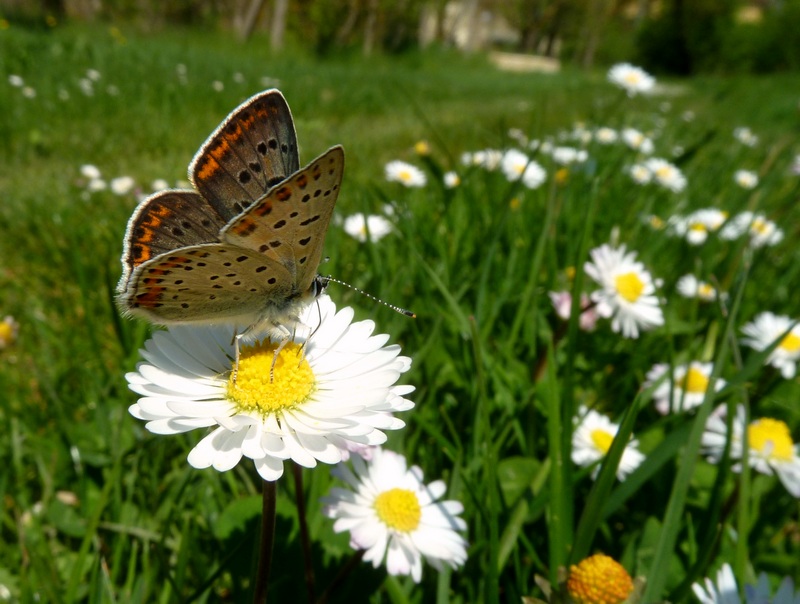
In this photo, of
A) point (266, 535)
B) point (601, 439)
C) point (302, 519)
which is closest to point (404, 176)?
point (601, 439)

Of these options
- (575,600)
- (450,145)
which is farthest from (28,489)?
(450,145)

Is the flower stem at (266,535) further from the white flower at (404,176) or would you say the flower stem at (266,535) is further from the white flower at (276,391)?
the white flower at (404,176)

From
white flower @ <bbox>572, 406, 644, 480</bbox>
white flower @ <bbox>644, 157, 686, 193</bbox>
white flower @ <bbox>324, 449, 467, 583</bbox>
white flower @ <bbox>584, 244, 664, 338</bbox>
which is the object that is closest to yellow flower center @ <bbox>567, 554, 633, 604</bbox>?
white flower @ <bbox>324, 449, 467, 583</bbox>

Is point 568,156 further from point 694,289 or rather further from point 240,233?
point 240,233

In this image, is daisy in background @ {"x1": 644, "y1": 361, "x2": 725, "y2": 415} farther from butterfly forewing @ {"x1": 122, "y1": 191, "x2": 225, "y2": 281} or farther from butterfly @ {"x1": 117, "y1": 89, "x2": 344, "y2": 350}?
butterfly forewing @ {"x1": 122, "y1": 191, "x2": 225, "y2": 281}

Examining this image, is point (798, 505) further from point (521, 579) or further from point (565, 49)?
point (565, 49)

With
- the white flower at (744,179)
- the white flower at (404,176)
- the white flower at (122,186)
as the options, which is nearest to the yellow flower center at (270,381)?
the white flower at (404,176)

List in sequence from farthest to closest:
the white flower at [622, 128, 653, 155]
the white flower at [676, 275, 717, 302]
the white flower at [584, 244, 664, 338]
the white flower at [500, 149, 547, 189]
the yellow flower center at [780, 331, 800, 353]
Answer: the white flower at [622, 128, 653, 155], the white flower at [500, 149, 547, 189], the white flower at [676, 275, 717, 302], the yellow flower center at [780, 331, 800, 353], the white flower at [584, 244, 664, 338]

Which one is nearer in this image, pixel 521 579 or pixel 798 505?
pixel 521 579
